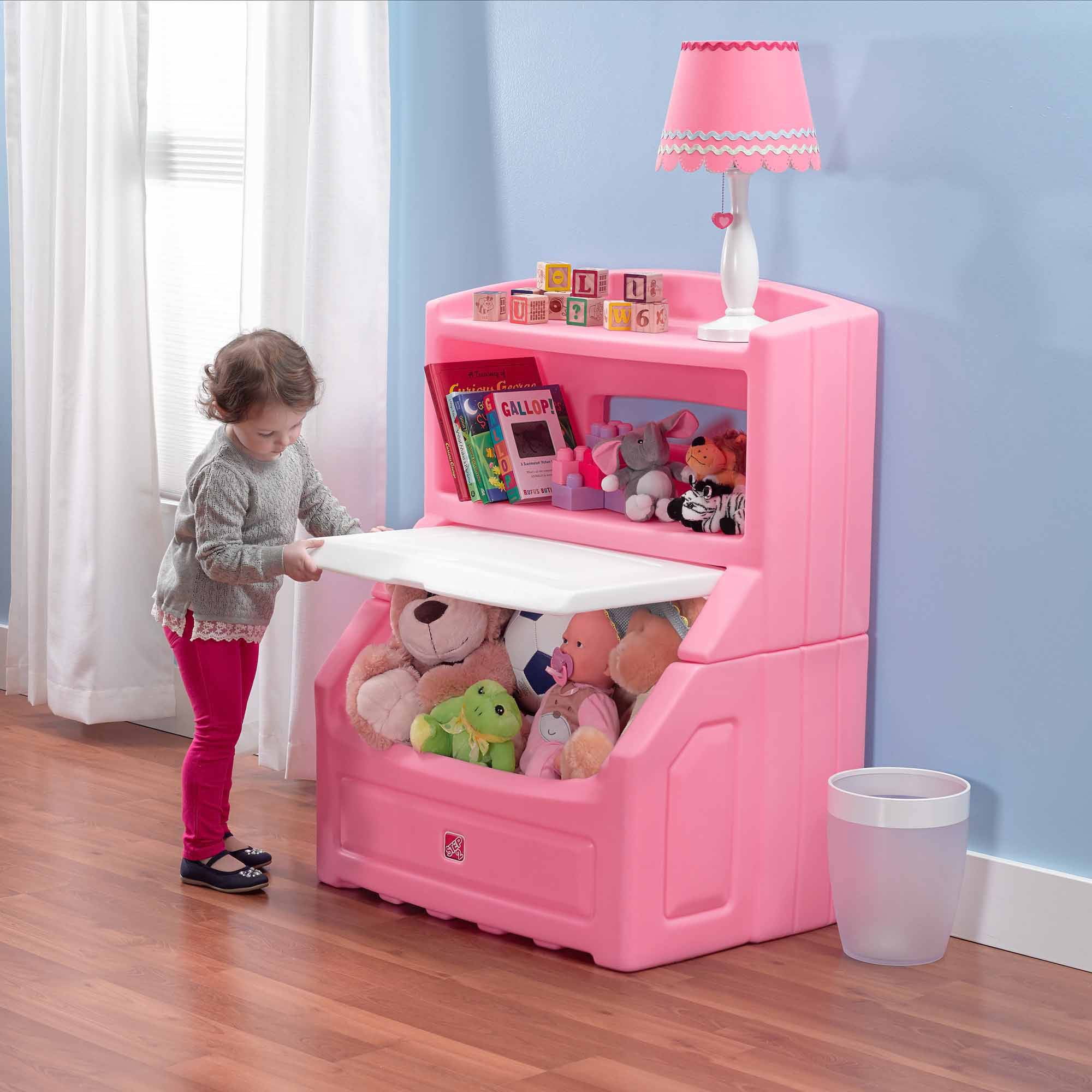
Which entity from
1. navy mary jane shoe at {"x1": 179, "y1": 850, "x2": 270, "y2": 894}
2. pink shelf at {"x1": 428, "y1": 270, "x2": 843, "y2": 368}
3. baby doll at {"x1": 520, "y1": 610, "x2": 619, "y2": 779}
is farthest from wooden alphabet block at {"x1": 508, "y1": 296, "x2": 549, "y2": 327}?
navy mary jane shoe at {"x1": 179, "y1": 850, "x2": 270, "y2": 894}

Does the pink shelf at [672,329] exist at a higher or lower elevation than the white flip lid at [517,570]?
higher

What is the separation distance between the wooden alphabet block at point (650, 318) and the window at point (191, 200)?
108 centimetres

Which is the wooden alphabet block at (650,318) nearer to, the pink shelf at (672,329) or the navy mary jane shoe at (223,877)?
the pink shelf at (672,329)

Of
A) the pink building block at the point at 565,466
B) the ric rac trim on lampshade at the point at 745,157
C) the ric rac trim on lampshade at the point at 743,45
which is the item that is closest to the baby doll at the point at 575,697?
the pink building block at the point at 565,466

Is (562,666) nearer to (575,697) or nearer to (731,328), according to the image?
(575,697)

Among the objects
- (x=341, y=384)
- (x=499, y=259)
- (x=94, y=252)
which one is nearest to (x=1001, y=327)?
(x=499, y=259)

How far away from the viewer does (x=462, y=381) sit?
2580 mm

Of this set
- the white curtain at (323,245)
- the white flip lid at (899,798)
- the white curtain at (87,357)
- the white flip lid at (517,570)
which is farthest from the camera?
the white curtain at (87,357)

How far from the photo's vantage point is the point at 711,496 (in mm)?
2352

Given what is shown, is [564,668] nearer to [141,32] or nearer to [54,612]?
[54,612]

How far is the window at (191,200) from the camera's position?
3230 mm

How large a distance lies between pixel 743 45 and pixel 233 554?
985mm

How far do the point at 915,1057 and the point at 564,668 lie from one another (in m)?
0.71

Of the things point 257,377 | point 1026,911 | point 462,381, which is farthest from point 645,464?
point 1026,911
